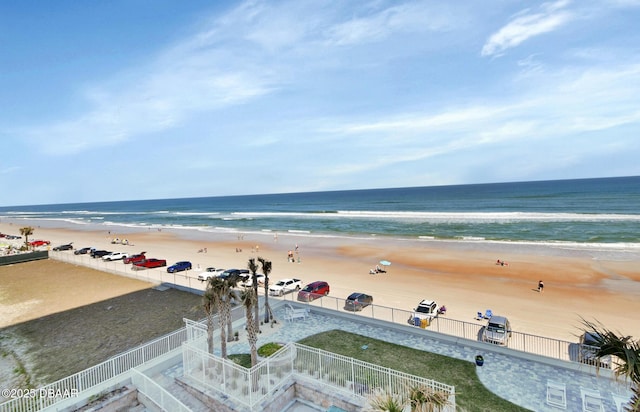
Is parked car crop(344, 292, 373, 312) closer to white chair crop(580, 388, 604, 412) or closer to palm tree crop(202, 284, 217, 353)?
palm tree crop(202, 284, 217, 353)

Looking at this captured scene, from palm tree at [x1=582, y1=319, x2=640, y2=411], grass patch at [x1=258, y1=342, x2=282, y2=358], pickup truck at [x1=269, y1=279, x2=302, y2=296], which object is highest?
palm tree at [x1=582, y1=319, x2=640, y2=411]

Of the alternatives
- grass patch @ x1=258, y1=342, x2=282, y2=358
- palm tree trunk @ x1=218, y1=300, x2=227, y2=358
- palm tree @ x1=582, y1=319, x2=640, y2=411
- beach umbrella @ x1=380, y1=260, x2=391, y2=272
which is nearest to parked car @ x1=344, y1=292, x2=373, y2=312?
grass patch @ x1=258, y1=342, x2=282, y2=358

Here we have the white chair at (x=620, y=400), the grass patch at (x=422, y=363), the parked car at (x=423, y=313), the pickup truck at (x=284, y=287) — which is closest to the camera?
the white chair at (x=620, y=400)

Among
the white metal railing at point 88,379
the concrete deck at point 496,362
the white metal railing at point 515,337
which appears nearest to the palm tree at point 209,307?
the concrete deck at point 496,362

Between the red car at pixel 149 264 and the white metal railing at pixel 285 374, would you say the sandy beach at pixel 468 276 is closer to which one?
the red car at pixel 149 264

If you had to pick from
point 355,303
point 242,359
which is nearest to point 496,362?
point 355,303

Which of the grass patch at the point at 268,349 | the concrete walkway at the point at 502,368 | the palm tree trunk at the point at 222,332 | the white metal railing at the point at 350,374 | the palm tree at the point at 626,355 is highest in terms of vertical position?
the palm tree at the point at 626,355

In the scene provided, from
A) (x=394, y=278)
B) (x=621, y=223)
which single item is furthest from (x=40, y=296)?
(x=621, y=223)

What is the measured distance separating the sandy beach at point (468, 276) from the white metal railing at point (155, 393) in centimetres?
1487

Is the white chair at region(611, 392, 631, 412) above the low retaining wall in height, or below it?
below

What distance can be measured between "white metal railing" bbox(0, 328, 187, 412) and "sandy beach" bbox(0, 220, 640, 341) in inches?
536

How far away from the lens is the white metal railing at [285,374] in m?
10.3

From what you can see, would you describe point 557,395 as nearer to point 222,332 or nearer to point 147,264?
point 222,332

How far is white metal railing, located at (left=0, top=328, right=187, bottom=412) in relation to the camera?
10.2m
